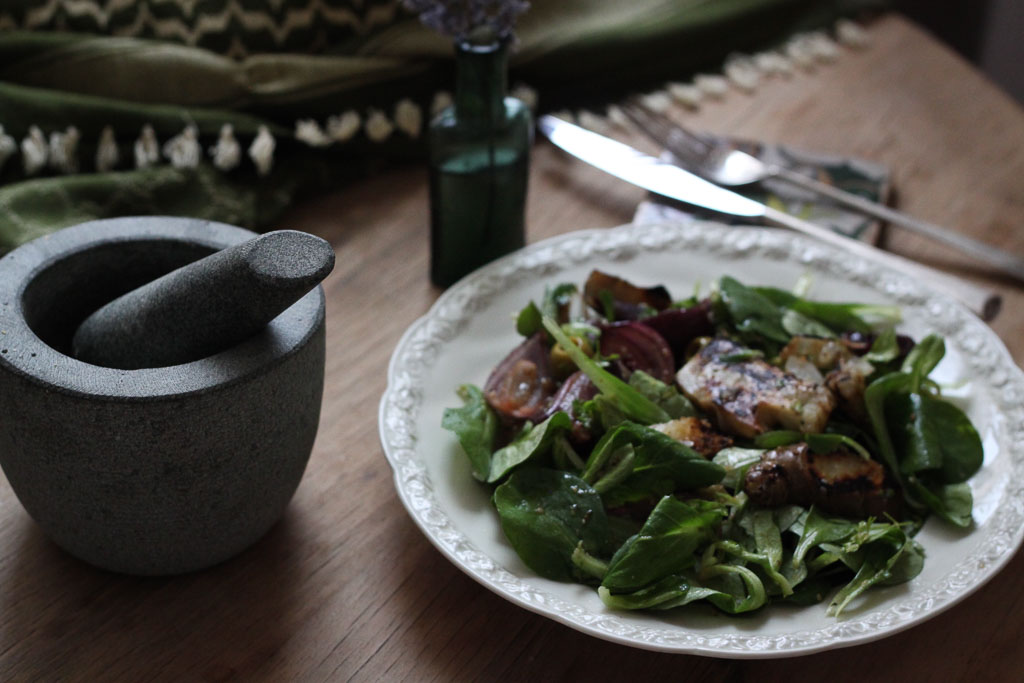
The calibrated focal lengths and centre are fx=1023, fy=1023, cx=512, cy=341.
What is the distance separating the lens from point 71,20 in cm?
136

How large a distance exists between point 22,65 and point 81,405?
2.60 feet

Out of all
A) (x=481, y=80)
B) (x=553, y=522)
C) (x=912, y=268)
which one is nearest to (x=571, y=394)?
(x=553, y=522)

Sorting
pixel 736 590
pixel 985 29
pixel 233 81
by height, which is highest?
pixel 233 81

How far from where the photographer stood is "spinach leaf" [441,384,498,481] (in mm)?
897

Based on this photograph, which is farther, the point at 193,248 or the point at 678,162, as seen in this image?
the point at 678,162

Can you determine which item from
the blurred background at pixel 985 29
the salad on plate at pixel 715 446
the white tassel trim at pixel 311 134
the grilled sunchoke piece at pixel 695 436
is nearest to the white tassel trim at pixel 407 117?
the white tassel trim at pixel 311 134

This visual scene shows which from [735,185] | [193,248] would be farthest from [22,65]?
[735,185]

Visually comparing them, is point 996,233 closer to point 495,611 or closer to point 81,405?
point 495,611

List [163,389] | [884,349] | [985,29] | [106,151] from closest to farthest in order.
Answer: [163,389] < [884,349] < [106,151] < [985,29]

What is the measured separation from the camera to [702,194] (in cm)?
136

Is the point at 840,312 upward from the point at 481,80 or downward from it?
downward

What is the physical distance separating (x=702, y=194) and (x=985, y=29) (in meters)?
1.53

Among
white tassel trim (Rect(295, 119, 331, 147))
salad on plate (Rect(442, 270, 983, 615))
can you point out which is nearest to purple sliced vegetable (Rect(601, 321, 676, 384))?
salad on plate (Rect(442, 270, 983, 615))

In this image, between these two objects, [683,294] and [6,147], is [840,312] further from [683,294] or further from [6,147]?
[6,147]
